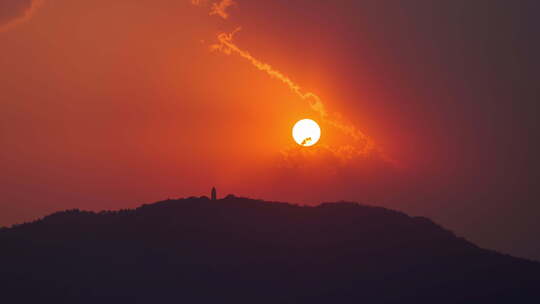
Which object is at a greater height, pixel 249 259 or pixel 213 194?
pixel 213 194

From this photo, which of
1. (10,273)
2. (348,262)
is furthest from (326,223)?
(10,273)

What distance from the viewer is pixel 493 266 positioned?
94.0 metres

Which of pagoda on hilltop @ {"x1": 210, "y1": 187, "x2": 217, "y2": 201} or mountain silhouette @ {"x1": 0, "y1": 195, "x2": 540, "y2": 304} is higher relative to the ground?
pagoda on hilltop @ {"x1": 210, "y1": 187, "x2": 217, "y2": 201}

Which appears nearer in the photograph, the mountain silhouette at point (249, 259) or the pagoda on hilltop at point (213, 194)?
the mountain silhouette at point (249, 259)

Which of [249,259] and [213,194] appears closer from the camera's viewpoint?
[249,259]

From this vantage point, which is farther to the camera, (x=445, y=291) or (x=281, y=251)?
(x=281, y=251)

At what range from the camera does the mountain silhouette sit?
83812mm

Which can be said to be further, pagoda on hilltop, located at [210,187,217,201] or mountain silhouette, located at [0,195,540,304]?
pagoda on hilltop, located at [210,187,217,201]

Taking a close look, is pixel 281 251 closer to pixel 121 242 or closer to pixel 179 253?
pixel 179 253

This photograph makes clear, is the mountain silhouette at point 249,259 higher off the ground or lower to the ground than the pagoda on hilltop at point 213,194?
lower

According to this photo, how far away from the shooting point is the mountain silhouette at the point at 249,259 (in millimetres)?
83812

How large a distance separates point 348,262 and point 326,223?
9.12 meters

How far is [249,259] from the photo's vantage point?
293ft

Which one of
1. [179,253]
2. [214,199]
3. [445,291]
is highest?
[214,199]
